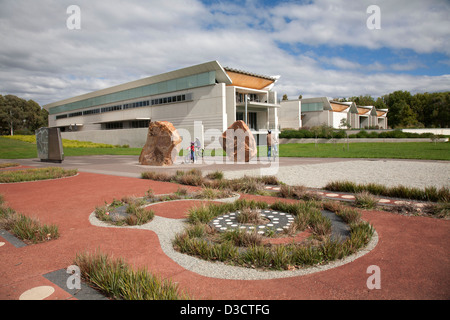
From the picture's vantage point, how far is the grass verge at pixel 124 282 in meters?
2.99

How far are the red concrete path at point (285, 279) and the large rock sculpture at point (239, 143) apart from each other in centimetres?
1563

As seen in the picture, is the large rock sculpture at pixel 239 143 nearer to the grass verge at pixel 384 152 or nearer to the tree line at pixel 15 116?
the grass verge at pixel 384 152

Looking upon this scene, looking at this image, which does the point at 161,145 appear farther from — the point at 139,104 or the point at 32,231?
the point at 139,104

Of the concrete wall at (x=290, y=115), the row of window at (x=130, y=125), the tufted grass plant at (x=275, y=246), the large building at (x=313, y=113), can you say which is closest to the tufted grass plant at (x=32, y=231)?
the tufted grass plant at (x=275, y=246)

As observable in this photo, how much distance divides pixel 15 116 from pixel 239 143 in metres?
91.2

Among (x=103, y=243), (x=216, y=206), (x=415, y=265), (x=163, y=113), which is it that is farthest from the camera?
(x=163, y=113)

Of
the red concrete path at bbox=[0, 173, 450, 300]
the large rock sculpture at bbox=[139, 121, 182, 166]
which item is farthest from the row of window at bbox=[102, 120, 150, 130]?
the red concrete path at bbox=[0, 173, 450, 300]

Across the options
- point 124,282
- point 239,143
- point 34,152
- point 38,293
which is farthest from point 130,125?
point 124,282

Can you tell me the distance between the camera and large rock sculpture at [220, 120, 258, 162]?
22266 mm

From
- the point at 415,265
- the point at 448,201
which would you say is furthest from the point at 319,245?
the point at 448,201
